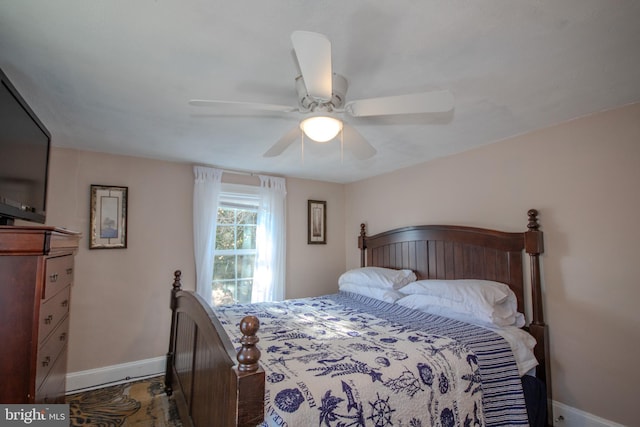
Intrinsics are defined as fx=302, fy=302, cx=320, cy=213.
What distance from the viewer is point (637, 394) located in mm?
1883

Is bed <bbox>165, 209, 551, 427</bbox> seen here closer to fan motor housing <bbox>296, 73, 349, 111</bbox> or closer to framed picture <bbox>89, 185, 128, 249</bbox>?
framed picture <bbox>89, 185, 128, 249</bbox>

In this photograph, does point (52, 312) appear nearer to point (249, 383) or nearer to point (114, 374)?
point (249, 383)

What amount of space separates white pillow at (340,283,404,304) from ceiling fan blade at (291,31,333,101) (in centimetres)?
209

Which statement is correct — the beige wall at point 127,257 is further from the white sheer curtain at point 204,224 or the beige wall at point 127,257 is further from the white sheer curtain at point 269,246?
the white sheer curtain at point 269,246

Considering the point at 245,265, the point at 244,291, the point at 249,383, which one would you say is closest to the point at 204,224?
the point at 245,265

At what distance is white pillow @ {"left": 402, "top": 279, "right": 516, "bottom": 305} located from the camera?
7.37ft

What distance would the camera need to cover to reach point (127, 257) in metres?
3.07

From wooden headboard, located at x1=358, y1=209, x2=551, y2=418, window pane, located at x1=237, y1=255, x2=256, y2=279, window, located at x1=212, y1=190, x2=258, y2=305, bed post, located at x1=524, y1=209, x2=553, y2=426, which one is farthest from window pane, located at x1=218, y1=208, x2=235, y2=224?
bed post, located at x1=524, y1=209, x2=553, y2=426

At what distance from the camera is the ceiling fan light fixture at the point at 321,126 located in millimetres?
1550

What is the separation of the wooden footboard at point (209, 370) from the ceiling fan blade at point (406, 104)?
1.09 m

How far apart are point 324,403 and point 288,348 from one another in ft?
1.69

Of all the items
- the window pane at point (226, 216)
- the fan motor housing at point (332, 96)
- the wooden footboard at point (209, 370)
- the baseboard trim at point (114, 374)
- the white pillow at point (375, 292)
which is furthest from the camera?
the window pane at point (226, 216)

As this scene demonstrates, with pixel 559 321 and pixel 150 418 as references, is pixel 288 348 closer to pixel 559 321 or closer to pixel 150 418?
pixel 150 418

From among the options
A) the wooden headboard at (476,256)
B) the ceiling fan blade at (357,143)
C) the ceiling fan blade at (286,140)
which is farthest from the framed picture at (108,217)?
the wooden headboard at (476,256)
